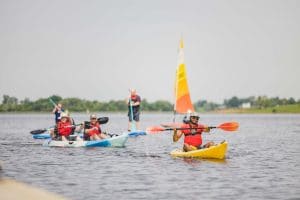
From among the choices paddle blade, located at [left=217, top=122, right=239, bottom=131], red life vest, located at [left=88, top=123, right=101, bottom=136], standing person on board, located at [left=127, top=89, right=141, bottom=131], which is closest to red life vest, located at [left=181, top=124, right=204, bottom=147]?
paddle blade, located at [left=217, top=122, right=239, bottom=131]

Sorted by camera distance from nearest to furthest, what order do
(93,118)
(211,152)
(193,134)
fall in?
(211,152) → (193,134) → (93,118)

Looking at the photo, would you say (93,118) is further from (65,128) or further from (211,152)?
(211,152)

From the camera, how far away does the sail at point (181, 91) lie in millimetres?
38366

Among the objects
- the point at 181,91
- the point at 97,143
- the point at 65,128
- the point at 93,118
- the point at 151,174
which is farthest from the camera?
the point at 181,91

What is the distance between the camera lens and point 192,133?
91.4 feet

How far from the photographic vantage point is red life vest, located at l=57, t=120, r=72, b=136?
35.5 meters

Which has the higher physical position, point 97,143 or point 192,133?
point 192,133

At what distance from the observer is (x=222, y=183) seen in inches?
841

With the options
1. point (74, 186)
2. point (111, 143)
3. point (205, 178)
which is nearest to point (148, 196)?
point (74, 186)

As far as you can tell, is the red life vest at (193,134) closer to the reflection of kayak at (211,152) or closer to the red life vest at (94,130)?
the reflection of kayak at (211,152)

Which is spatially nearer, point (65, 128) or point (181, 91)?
point (65, 128)

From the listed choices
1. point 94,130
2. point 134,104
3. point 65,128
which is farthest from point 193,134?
point 134,104

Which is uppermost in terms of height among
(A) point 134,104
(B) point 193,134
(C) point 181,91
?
(C) point 181,91

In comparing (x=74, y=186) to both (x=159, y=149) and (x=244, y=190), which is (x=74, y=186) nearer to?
(x=244, y=190)
